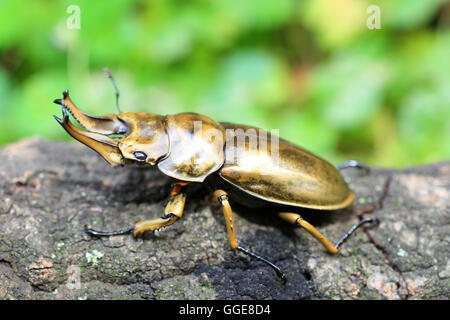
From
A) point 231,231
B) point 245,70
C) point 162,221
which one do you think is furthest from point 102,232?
point 245,70

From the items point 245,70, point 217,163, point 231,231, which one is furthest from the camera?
point 245,70

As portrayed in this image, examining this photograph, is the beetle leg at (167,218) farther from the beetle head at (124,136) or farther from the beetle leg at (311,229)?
the beetle leg at (311,229)

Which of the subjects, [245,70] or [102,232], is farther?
[245,70]

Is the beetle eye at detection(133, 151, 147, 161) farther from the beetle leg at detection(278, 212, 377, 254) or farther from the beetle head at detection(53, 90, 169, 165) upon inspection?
the beetle leg at detection(278, 212, 377, 254)

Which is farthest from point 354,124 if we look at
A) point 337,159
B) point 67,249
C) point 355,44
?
point 67,249

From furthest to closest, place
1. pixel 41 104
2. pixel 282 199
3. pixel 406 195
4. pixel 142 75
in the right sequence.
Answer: pixel 142 75 → pixel 41 104 → pixel 406 195 → pixel 282 199

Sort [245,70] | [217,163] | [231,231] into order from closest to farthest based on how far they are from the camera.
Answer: [231,231] < [217,163] < [245,70]

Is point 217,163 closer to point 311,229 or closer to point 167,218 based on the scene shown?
point 167,218
